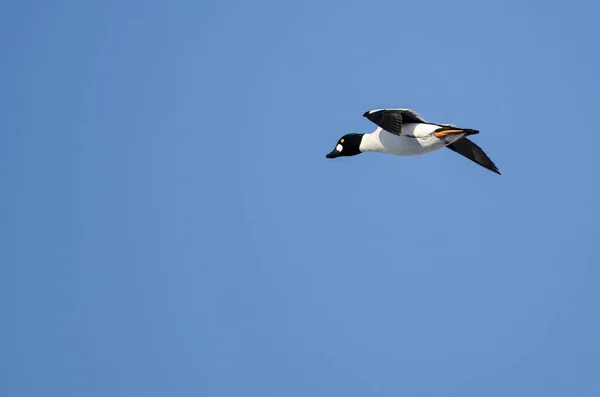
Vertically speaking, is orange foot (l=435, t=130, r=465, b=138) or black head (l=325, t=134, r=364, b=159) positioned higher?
black head (l=325, t=134, r=364, b=159)

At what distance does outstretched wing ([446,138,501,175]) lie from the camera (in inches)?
1240

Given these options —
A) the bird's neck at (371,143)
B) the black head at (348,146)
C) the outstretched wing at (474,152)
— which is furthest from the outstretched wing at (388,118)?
the outstretched wing at (474,152)

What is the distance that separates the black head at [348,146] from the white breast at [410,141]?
1271 mm

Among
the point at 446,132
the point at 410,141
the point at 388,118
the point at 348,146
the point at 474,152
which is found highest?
the point at 348,146

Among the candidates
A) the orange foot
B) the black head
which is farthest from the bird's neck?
the orange foot

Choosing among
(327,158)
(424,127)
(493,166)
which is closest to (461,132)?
(424,127)

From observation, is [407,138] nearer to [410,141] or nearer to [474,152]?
[410,141]

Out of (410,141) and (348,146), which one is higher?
(348,146)

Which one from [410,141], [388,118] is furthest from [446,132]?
[388,118]

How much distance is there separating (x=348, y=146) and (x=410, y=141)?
3.65m

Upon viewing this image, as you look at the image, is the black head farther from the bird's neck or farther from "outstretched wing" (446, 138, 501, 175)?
"outstretched wing" (446, 138, 501, 175)

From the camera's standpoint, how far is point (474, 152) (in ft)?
104

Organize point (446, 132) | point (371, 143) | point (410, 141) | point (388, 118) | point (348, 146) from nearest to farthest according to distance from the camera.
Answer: point (388, 118), point (446, 132), point (410, 141), point (371, 143), point (348, 146)

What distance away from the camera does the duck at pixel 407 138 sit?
2761 centimetres
